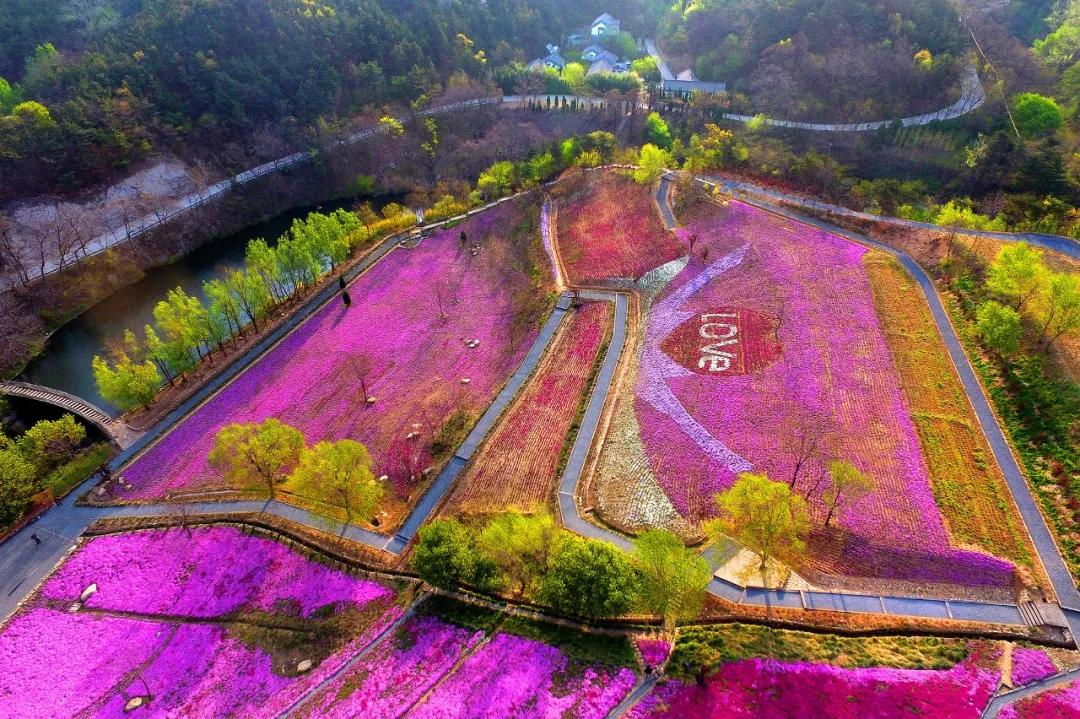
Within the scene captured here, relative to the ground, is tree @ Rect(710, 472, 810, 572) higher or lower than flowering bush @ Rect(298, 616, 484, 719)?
higher

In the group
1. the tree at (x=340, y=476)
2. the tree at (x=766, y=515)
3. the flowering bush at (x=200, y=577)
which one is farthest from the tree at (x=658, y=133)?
the flowering bush at (x=200, y=577)

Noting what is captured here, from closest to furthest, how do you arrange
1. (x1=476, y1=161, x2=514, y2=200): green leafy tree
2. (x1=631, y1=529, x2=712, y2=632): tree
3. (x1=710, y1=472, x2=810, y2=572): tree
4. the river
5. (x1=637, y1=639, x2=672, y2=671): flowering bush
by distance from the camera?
(x1=637, y1=639, x2=672, y2=671): flowering bush
(x1=631, y1=529, x2=712, y2=632): tree
(x1=710, y1=472, x2=810, y2=572): tree
the river
(x1=476, y1=161, x2=514, y2=200): green leafy tree

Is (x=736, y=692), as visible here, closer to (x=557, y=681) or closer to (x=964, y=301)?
(x=557, y=681)

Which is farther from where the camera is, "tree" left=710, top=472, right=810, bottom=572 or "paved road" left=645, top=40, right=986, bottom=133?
"paved road" left=645, top=40, right=986, bottom=133

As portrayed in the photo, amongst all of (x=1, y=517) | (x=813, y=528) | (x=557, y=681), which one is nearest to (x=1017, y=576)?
(x=813, y=528)

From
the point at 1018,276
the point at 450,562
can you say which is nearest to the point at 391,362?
the point at 450,562

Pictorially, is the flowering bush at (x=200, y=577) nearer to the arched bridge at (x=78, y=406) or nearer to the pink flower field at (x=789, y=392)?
the arched bridge at (x=78, y=406)

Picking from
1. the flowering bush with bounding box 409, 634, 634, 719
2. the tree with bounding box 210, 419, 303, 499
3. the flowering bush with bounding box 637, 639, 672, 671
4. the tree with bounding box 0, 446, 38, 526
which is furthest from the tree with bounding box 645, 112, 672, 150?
the tree with bounding box 0, 446, 38, 526

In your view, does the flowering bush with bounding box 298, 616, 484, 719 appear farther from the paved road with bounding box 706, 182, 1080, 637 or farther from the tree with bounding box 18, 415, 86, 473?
the tree with bounding box 18, 415, 86, 473
